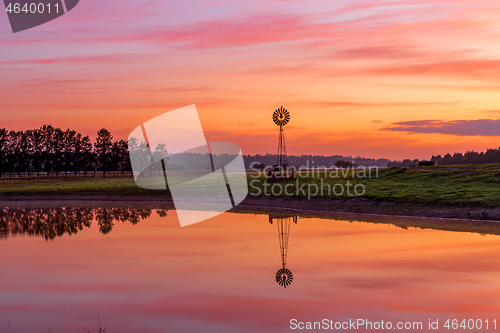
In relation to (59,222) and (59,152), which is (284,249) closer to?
(59,222)

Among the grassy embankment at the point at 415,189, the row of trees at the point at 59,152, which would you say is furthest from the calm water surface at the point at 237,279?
the row of trees at the point at 59,152

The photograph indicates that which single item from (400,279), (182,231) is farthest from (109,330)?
(182,231)

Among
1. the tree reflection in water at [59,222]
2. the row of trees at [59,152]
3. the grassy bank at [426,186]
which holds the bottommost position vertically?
the tree reflection in water at [59,222]

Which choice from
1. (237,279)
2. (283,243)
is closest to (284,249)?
(283,243)

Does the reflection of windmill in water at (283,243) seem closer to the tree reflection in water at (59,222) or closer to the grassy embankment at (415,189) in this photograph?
the grassy embankment at (415,189)

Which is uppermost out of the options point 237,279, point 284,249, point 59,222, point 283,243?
point 59,222

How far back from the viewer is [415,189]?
56312 mm

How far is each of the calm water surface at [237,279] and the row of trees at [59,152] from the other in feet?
411

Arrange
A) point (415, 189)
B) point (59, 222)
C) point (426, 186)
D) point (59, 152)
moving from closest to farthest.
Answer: point (59, 222), point (415, 189), point (426, 186), point (59, 152)

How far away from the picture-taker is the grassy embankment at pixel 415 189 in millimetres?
47781

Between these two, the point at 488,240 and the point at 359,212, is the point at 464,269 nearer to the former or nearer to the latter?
the point at 488,240

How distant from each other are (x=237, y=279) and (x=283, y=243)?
1028 cm

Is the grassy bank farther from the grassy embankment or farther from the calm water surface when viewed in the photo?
the calm water surface

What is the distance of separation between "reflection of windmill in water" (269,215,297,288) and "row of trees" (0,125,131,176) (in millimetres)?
120683
